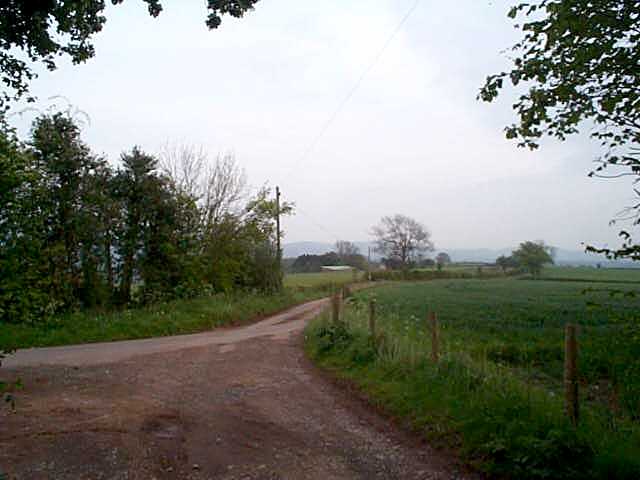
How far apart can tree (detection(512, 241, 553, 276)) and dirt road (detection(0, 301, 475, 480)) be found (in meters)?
83.1

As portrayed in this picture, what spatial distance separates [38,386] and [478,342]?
10.3 meters

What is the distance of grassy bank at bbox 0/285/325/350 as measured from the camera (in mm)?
16016

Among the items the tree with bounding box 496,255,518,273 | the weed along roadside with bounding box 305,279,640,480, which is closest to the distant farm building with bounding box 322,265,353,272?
the tree with bounding box 496,255,518,273

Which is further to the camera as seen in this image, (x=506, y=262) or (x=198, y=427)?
(x=506, y=262)

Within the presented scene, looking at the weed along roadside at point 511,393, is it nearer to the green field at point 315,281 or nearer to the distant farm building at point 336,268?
the green field at point 315,281

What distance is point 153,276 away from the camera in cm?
2281

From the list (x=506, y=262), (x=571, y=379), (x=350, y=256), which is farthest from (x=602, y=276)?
(x=571, y=379)

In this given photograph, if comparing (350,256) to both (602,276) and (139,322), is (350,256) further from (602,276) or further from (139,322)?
(139,322)

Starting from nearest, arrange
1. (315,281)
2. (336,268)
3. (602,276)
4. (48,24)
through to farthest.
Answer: (48,24), (315,281), (602,276), (336,268)

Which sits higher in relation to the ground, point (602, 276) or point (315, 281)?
point (315, 281)

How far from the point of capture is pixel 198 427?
6.79 m

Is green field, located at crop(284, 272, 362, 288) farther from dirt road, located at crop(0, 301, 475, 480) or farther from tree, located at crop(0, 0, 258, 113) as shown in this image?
tree, located at crop(0, 0, 258, 113)

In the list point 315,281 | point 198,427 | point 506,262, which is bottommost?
point 198,427

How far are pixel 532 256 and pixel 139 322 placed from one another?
264 ft
